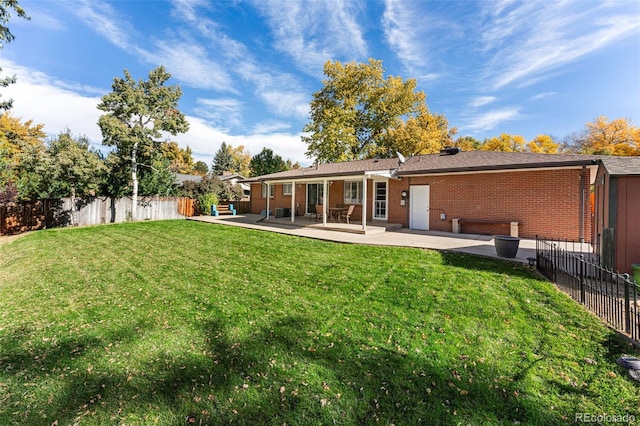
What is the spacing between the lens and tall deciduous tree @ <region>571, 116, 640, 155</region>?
24.2m

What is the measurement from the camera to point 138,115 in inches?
674

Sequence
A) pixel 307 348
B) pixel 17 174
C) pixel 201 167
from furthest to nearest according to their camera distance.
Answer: pixel 201 167, pixel 17 174, pixel 307 348

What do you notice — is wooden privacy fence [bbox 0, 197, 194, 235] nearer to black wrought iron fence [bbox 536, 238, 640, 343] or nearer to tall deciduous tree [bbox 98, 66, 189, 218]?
tall deciduous tree [bbox 98, 66, 189, 218]

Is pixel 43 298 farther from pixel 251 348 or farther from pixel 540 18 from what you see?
pixel 540 18

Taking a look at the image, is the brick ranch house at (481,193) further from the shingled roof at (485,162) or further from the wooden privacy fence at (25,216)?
the wooden privacy fence at (25,216)

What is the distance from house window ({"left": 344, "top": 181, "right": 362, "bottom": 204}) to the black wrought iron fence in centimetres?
923

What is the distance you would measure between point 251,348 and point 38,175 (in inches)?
716

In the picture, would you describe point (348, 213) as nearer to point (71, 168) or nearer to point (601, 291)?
point (601, 291)

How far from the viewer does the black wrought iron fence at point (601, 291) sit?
3.58m

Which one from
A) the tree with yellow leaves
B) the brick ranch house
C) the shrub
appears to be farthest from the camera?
the tree with yellow leaves

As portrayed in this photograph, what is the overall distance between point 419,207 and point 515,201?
368 cm

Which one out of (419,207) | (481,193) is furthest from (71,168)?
(481,193)

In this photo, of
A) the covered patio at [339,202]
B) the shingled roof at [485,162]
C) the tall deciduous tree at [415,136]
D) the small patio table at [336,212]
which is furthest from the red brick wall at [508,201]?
the tall deciduous tree at [415,136]

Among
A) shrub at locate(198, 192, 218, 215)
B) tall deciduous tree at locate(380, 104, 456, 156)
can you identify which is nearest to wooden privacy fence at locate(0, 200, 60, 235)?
shrub at locate(198, 192, 218, 215)
